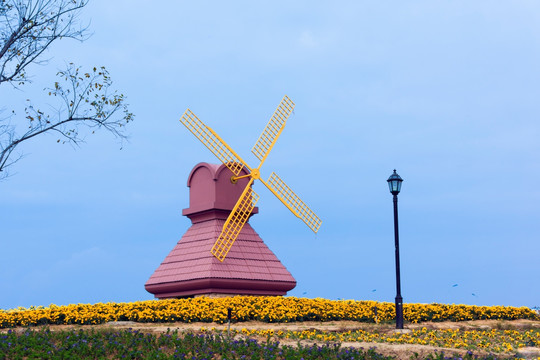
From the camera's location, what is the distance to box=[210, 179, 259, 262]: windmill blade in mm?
17750

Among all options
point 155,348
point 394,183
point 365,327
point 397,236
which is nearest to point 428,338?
point 365,327

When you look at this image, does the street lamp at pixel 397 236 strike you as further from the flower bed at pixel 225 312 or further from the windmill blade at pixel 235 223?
the windmill blade at pixel 235 223

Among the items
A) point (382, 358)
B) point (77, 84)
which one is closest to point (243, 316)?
point (382, 358)

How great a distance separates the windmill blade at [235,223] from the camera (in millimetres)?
17750

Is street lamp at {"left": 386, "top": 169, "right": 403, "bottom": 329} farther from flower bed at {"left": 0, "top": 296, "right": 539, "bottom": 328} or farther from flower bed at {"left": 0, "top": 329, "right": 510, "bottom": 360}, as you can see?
flower bed at {"left": 0, "top": 329, "right": 510, "bottom": 360}

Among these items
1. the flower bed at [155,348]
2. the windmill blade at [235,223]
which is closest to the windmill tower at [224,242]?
the windmill blade at [235,223]

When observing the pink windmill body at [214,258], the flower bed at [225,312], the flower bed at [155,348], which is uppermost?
the pink windmill body at [214,258]

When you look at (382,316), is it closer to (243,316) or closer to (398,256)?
(398,256)

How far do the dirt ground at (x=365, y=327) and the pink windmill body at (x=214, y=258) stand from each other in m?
2.91

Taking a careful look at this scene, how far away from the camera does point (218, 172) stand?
1867cm

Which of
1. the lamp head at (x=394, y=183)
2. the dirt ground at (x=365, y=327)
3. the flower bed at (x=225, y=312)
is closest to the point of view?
the dirt ground at (x=365, y=327)

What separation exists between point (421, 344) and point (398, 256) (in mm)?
2542

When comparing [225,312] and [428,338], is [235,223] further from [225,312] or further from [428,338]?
[428,338]

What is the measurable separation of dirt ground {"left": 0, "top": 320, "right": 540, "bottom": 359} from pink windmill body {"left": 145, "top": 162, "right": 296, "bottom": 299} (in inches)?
115
